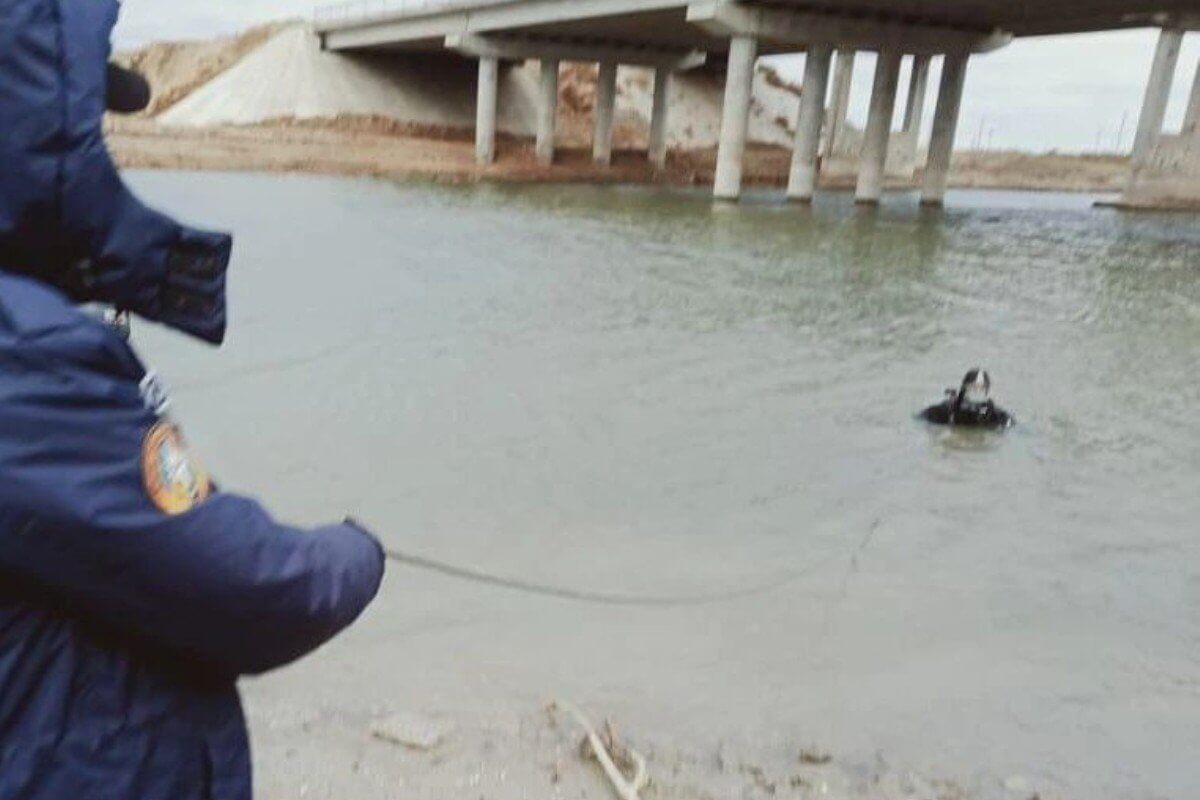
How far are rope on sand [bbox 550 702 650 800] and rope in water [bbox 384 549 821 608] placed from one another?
4.77 ft

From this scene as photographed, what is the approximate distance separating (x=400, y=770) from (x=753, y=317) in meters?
11.7

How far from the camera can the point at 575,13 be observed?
39719 millimetres

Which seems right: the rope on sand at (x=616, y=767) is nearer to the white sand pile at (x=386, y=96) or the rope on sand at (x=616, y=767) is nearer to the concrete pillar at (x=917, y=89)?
the concrete pillar at (x=917, y=89)

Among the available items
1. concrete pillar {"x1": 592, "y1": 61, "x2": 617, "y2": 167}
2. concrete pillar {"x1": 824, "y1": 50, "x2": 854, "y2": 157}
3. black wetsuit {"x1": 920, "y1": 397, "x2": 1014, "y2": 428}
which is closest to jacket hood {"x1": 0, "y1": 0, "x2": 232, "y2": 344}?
black wetsuit {"x1": 920, "y1": 397, "x2": 1014, "y2": 428}

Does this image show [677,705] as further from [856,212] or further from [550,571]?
[856,212]

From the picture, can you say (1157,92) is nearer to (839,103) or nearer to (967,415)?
(839,103)

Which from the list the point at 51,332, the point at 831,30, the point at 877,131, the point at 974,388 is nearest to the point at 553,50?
the point at 831,30

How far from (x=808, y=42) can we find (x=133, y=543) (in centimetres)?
4105

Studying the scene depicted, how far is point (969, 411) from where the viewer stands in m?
9.19

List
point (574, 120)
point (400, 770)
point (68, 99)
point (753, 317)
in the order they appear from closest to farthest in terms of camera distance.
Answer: point (68, 99), point (400, 770), point (753, 317), point (574, 120)

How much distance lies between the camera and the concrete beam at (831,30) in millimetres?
36406

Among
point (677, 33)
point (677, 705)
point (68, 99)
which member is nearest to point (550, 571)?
Answer: point (677, 705)

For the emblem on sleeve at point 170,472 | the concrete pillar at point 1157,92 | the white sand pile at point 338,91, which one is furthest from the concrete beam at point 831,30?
the emblem on sleeve at point 170,472

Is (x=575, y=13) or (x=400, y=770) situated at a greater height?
(x=575, y=13)
